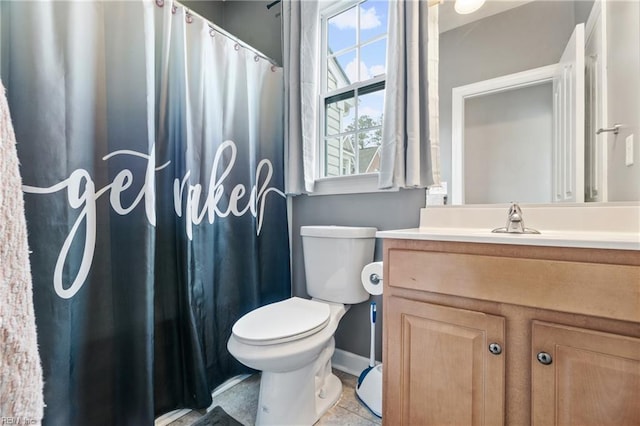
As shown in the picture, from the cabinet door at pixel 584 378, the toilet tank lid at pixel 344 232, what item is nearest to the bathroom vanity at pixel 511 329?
the cabinet door at pixel 584 378

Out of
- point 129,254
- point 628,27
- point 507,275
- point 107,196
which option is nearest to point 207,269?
point 129,254

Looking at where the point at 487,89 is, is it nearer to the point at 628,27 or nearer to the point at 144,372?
the point at 628,27

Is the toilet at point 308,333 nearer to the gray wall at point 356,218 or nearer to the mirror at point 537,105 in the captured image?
the gray wall at point 356,218

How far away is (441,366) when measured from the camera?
868mm

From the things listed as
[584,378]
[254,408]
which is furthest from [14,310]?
[254,408]

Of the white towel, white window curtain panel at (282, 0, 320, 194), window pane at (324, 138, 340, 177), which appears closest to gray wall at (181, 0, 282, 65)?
white window curtain panel at (282, 0, 320, 194)

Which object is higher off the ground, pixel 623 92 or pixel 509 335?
pixel 623 92

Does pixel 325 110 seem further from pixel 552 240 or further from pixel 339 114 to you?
pixel 552 240

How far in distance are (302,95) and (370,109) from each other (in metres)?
0.41

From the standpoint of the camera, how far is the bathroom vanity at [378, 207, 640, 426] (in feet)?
2.18

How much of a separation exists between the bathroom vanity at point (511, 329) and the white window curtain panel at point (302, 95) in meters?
0.86

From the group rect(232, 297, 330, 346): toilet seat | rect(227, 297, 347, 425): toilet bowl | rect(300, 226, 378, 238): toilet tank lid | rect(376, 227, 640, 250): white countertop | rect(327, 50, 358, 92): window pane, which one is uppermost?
rect(327, 50, 358, 92): window pane

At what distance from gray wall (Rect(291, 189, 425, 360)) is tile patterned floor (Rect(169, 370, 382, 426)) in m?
0.25

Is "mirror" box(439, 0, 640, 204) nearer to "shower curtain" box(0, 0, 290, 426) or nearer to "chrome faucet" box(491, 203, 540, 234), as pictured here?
"chrome faucet" box(491, 203, 540, 234)
